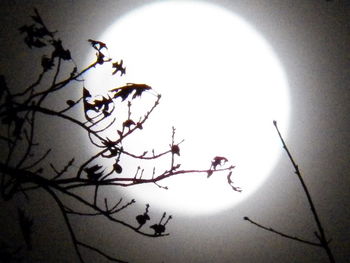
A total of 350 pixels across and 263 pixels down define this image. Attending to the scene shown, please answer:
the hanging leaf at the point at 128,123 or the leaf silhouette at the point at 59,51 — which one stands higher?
the leaf silhouette at the point at 59,51

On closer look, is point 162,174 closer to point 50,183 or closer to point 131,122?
point 131,122

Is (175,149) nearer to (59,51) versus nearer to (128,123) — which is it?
(128,123)

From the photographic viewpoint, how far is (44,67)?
10.5 feet

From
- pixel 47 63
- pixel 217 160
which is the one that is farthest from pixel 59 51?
pixel 217 160

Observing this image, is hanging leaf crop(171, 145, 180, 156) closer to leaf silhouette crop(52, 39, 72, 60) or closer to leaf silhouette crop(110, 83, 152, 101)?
leaf silhouette crop(110, 83, 152, 101)

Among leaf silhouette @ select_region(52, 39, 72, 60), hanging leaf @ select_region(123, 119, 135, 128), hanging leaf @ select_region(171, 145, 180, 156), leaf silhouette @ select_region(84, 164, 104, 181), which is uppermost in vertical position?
leaf silhouette @ select_region(52, 39, 72, 60)

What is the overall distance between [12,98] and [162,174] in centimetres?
178

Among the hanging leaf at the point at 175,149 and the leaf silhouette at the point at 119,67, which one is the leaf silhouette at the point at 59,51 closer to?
the leaf silhouette at the point at 119,67

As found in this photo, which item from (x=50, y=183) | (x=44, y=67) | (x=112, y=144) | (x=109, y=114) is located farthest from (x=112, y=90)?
(x=50, y=183)

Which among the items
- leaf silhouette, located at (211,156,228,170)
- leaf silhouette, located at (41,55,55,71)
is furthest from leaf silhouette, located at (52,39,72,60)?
leaf silhouette, located at (211,156,228,170)

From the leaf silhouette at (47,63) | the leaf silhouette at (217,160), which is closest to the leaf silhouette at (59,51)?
the leaf silhouette at (47,63)

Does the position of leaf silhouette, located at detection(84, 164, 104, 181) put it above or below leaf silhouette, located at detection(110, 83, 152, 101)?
below

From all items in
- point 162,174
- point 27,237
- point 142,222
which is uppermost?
point 162,174

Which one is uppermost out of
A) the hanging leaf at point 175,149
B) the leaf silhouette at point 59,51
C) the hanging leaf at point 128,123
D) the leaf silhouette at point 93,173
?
the leaf silhouette at point 59,51
